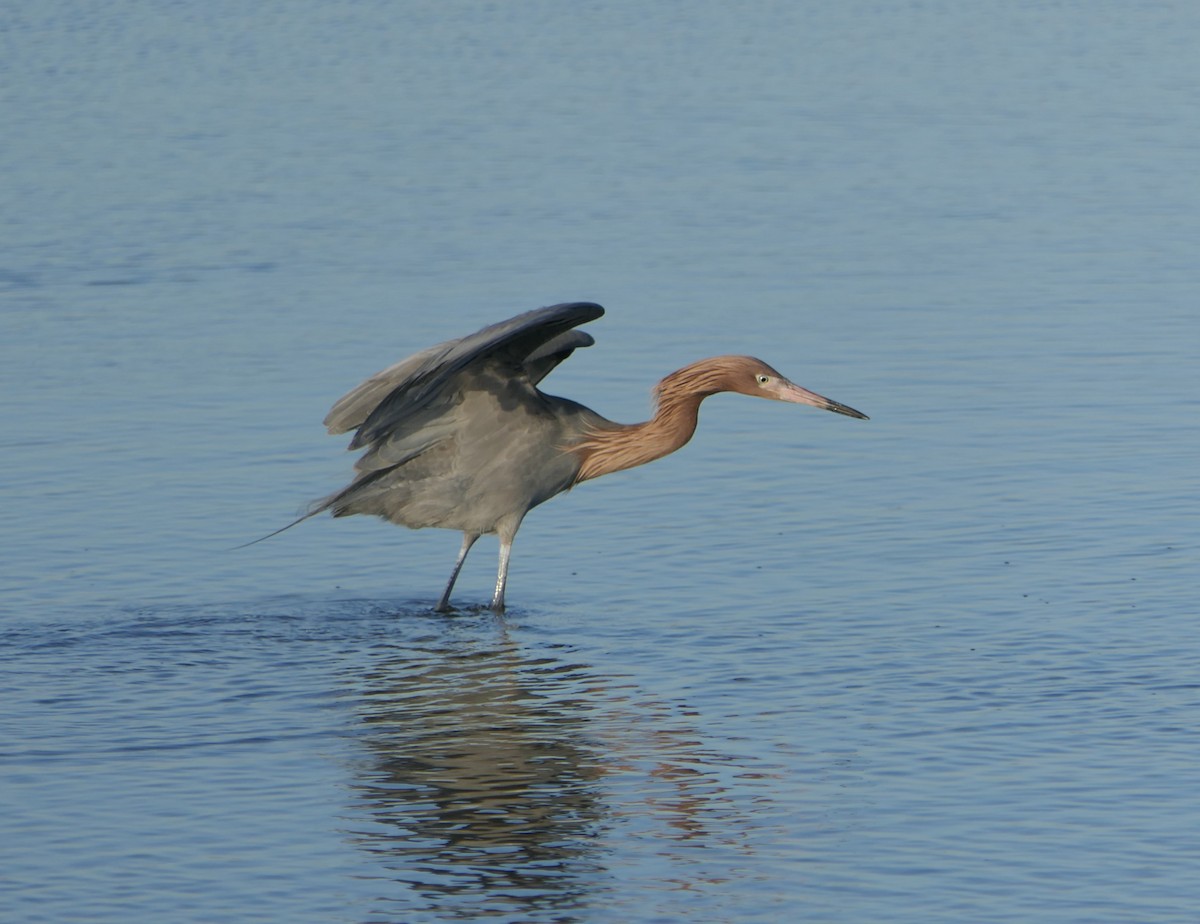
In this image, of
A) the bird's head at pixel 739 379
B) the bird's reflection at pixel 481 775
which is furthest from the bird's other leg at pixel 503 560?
the bird's head at pixel 739 379

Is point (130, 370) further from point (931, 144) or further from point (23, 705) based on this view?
point (931, 144)

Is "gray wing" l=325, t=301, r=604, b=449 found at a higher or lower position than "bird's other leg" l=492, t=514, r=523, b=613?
higher

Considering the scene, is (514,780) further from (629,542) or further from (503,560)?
(629,542)

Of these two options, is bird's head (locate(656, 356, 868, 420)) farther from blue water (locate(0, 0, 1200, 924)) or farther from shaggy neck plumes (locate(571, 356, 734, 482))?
blue water (locate(0, 0, 1200, 924))

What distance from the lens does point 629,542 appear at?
44.2ft

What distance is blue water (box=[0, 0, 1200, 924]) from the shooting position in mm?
8836

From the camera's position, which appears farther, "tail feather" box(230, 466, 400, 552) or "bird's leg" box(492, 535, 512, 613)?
"tail feather" box(230, 466, 400, 552)

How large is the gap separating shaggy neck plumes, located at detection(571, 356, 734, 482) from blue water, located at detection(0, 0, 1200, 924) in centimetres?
59

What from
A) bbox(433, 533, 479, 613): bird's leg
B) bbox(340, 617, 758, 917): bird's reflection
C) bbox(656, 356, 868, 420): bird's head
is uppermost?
bbox(656, 356, 868, 420): bird's head

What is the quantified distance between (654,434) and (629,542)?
0.85 m

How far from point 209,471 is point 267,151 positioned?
12.9 meters

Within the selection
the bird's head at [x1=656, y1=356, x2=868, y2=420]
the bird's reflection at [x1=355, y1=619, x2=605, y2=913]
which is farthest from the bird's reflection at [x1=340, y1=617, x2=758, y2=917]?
the bird's head at [x1=656, y1=356, x2=868, y2=420]

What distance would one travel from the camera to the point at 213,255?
70.4 ft

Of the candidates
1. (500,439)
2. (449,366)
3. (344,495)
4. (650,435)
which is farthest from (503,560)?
(449,366)
